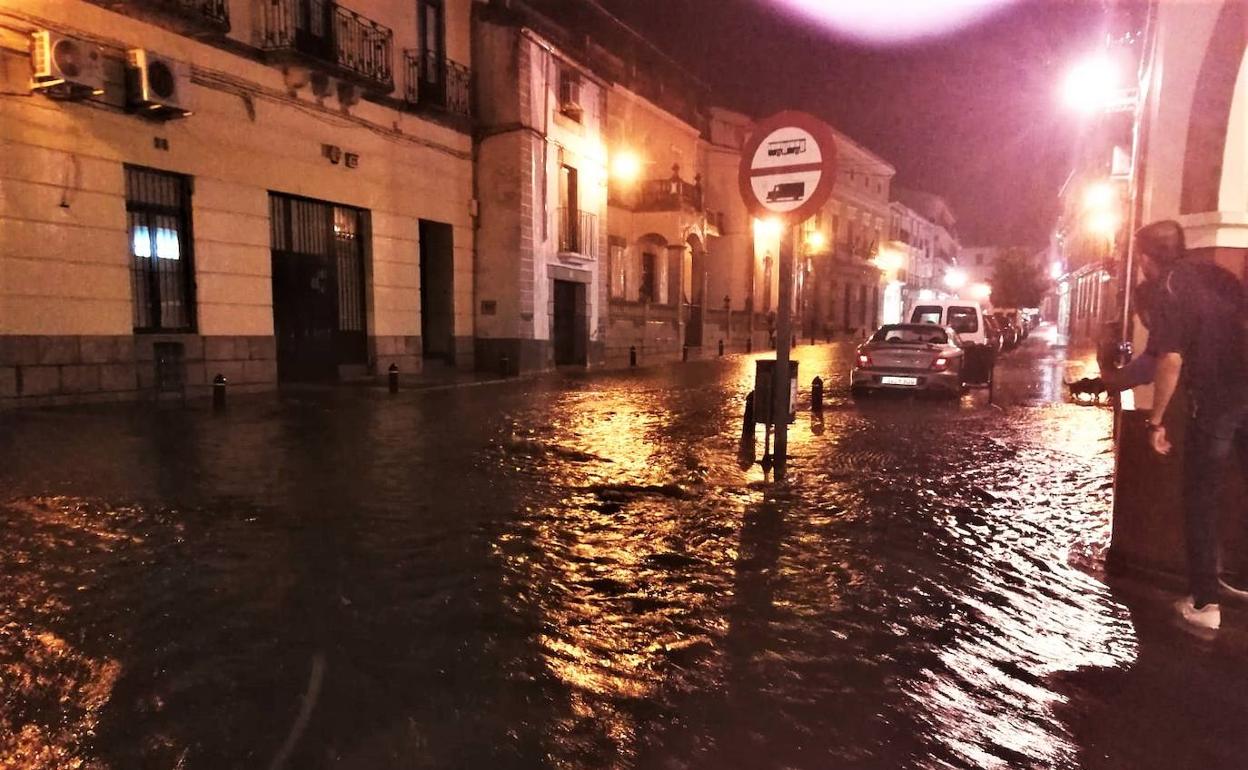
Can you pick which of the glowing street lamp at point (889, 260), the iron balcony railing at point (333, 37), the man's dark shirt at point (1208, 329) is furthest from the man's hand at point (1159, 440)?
the glowing street lamp at point (889, 260)

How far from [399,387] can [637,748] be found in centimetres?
1434

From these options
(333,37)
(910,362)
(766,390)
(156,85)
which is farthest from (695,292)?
(766,390)

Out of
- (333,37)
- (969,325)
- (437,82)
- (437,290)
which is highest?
(437,82)

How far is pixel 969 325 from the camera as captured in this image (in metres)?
18.7

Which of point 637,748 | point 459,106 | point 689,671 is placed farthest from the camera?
point 459,106

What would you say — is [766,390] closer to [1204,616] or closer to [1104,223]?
[1204,616]

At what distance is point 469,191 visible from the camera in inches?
808

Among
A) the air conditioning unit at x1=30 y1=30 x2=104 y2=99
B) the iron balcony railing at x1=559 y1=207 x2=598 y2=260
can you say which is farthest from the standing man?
the iron balcony railing at x1=559 y1=207 x2=598 y2=260

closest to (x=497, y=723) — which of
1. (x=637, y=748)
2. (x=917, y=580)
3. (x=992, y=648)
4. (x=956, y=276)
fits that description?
(x=637, y=748)

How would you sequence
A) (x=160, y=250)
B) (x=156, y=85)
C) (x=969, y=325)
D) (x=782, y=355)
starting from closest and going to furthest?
(x=782, y=355) < (x=156, y=85) < (x=160, y=250) < (x=969, y=325)

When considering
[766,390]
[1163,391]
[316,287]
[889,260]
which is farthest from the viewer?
[889,260]

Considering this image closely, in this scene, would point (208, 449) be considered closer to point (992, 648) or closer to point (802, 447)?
point (802, 447)

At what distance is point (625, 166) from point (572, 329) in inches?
315

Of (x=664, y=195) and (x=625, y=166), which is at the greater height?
(x=625, y=166)
